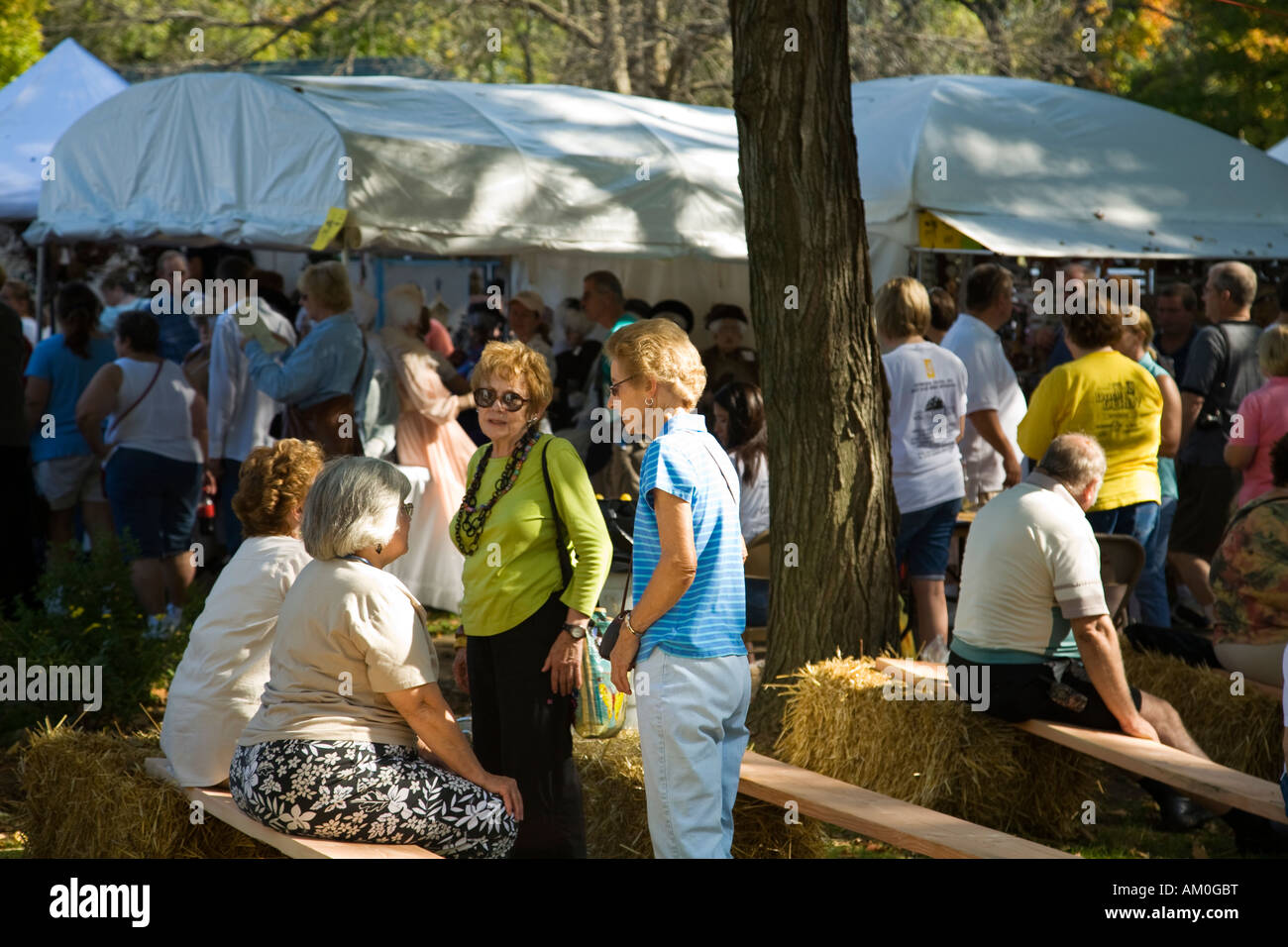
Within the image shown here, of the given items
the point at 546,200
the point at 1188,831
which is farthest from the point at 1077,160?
the point at 1188,831

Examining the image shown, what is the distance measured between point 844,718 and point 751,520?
1.65 meters

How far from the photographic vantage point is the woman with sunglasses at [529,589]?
3.95 metres

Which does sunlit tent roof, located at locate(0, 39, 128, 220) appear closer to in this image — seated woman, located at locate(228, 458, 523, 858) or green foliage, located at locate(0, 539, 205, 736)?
green foliage, located at locate(0, 539, 205, 736)

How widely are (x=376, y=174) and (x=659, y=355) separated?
4.68 meters

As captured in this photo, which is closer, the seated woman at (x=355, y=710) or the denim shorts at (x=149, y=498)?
the seated woman at (x=355, y=710)

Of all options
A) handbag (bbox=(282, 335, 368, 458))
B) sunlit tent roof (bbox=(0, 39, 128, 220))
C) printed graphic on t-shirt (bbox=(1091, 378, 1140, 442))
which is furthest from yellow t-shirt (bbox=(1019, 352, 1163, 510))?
sunlit tent roof (bbox=(0, 39, 128, 220))

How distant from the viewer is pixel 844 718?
5.20m

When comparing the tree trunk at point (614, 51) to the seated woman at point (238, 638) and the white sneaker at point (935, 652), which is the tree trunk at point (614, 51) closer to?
the white sneaker at point (935, 652)

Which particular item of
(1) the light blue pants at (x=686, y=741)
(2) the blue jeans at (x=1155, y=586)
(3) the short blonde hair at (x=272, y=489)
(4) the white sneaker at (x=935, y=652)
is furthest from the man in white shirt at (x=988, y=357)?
(3) the short blonde hair at (x=272, y=489)

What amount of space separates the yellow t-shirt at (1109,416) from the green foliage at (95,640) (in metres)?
3.94

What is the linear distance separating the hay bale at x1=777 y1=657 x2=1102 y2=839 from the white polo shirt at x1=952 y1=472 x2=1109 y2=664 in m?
0.31

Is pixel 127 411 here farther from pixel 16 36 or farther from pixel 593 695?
pixel 16 36

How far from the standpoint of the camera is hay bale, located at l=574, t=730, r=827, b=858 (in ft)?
15.0
